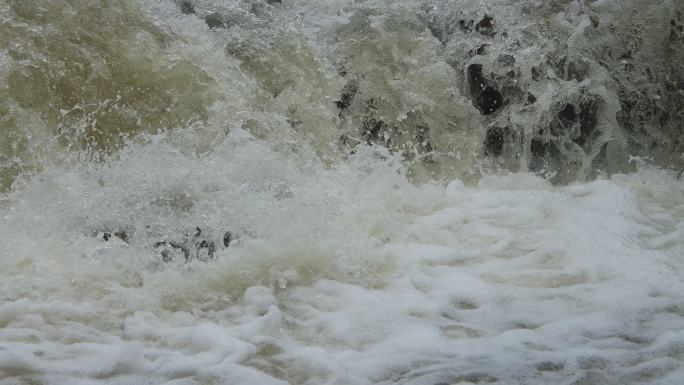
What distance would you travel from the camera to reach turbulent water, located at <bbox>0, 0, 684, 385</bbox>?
271cm

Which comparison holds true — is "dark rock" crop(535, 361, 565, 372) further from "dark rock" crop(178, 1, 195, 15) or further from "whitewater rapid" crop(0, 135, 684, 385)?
"dark rock" crop(178, 1, 195, 15)

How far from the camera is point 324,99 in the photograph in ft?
16.0

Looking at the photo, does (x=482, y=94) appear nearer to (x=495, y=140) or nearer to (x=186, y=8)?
(x=495, y=140)

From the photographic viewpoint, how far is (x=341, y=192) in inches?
158

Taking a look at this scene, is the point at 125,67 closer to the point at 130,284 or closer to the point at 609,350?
the point at 130,284

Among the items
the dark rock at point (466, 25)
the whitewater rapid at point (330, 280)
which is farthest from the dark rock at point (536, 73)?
the whitewater rapid at point (330, 280)

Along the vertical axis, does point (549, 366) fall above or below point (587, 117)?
below

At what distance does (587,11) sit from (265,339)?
381 cm

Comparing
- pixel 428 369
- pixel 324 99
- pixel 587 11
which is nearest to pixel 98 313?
pixel 428 369

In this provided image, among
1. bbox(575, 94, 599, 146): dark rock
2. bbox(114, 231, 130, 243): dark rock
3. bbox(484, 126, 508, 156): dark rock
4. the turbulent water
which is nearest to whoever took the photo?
the turbulent water

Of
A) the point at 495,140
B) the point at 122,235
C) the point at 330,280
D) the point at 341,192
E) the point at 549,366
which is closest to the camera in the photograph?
the point at 549,366

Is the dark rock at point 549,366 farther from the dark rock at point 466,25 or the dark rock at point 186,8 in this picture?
the dark rock at point 186,8

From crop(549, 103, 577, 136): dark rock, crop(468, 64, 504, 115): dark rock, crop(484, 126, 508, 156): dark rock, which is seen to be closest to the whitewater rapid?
crop(484, 126, 508, 156): dark rock

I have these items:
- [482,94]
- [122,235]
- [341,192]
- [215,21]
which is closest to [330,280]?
[341,192]
